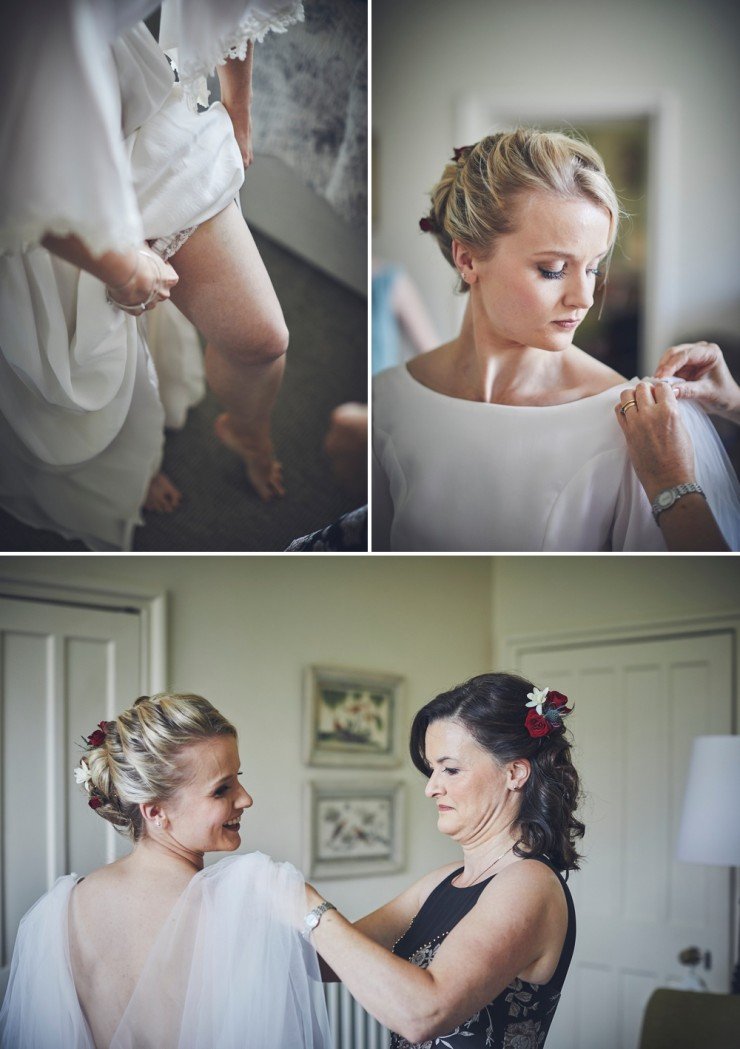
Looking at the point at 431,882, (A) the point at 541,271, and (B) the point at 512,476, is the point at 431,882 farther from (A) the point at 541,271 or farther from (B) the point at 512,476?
(A) the point at 541,271

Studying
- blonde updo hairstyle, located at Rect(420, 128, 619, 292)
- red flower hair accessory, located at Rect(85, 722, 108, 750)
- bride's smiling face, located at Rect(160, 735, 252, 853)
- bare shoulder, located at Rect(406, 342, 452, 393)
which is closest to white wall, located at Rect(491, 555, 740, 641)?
bare shoulder, located at Rect(406, 342, 452, 393)

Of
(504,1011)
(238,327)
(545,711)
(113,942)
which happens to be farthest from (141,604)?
(504,1011)

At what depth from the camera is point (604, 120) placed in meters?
3.19

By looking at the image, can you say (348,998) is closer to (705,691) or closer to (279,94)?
(705,691)

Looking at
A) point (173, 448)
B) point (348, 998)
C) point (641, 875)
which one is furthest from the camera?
point (641, 875)

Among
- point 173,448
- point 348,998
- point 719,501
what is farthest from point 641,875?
point 173,448

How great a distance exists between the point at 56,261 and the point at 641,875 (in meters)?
Result: 2.66

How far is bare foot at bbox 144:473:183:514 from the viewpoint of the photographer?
126 inches

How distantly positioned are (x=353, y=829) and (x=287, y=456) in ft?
4.03

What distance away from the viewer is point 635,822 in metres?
3.75

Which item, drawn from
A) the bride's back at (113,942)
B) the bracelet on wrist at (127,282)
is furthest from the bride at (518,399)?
the bride's back at (113,942)

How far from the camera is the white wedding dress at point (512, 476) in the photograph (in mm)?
3254

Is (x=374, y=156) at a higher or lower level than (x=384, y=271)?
higher

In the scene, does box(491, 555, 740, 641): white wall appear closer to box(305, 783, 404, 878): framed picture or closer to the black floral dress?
box(305, 783, 404, 878): framed picture
